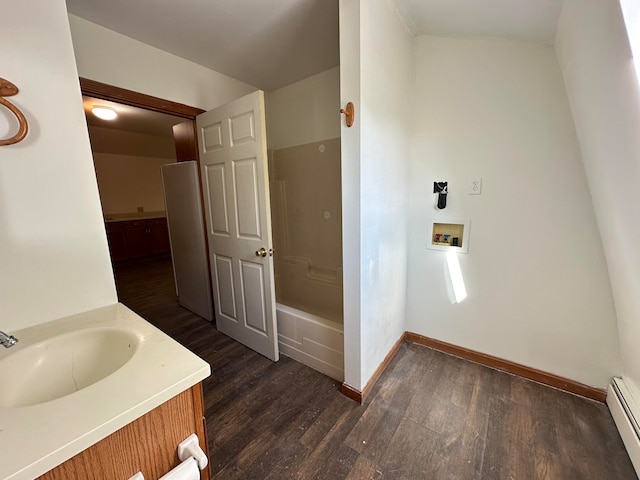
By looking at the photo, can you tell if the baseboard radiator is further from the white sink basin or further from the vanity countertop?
the white sink basin

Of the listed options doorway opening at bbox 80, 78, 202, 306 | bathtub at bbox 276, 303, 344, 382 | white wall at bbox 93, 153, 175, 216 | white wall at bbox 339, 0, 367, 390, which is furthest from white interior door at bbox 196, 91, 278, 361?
white wall at bbox 93, 153, 175, 216

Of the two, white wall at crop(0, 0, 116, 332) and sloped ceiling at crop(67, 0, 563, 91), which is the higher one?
sloped ceiling at crop(67, 0, 563, 91)

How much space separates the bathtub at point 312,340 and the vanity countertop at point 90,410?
1.16 metres

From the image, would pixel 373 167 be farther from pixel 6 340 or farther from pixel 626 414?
pixel 626 414

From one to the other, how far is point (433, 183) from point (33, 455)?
212cm

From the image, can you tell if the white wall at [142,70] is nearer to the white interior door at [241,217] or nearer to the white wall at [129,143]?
the white interior door at [241,217]

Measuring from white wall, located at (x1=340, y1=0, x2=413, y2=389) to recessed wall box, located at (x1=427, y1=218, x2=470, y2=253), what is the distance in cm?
27

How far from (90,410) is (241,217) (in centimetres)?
152

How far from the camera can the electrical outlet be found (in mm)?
1732

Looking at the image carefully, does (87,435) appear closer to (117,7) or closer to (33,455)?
(33,455)

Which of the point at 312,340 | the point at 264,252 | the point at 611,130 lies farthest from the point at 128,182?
the point at 611,130

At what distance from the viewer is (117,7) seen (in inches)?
57.3

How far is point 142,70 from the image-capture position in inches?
71.9

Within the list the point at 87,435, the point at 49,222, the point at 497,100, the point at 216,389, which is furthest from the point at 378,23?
the point at 216,389
